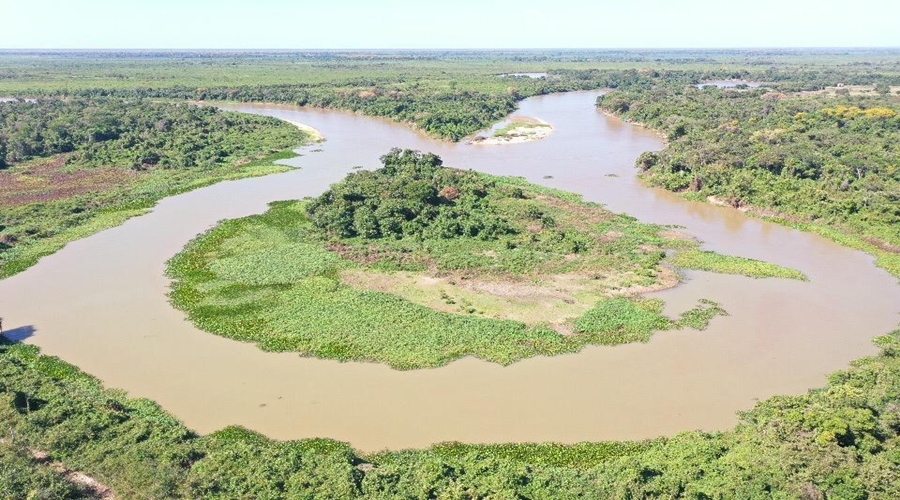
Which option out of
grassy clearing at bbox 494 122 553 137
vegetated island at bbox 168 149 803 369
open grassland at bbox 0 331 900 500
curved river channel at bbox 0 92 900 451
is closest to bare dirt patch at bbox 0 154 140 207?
curved river channel at bbox 0 92 900 451

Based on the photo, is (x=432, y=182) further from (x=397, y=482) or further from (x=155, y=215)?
(x=397, y=482)

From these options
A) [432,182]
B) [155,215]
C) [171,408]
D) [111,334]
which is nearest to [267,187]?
[155,215]

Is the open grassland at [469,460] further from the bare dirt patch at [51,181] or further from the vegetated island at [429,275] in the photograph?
the bare dirt patch at [51,181]

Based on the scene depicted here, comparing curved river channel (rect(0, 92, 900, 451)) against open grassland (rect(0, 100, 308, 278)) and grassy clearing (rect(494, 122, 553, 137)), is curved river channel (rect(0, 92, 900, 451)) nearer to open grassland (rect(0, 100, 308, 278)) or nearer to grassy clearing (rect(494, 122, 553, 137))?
open grassland (rect(0, 100, 308, 278))

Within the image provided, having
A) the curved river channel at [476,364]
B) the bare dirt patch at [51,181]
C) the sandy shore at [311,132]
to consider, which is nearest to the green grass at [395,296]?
the curved river channel at [476,364]

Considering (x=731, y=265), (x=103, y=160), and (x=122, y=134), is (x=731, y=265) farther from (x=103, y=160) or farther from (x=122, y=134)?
(x=122, y=134)

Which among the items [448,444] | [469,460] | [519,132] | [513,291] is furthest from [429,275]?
[519,132]
